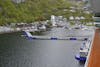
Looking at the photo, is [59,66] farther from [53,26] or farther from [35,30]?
[53,26]

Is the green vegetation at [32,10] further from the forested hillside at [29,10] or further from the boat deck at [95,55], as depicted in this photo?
the boat deck at [95,55]

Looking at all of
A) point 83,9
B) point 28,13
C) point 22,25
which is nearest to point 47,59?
point 22,25

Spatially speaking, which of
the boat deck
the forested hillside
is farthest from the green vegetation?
the boat deck

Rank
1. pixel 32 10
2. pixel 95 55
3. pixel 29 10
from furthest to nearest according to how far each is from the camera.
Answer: pixel 32 10 → pixel 29 10 → pixel 95 55

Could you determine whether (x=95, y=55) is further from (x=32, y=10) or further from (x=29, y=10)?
(x=32, y=10)

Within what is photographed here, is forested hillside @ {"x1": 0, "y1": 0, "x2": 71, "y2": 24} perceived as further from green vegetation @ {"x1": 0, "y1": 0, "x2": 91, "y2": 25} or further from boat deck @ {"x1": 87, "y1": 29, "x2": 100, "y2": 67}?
boat deck @ {"x1": 87, "y1": 29, "x2": 100, "y2": 67}

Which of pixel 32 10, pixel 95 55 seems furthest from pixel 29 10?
pixel 95 55

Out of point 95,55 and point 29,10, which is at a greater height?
point 95,55

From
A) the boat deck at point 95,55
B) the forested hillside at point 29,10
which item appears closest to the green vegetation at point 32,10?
the forested hillside at point 29,10
